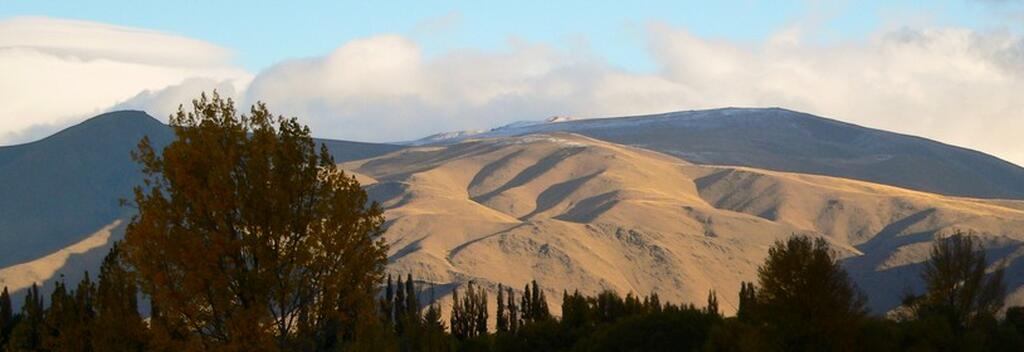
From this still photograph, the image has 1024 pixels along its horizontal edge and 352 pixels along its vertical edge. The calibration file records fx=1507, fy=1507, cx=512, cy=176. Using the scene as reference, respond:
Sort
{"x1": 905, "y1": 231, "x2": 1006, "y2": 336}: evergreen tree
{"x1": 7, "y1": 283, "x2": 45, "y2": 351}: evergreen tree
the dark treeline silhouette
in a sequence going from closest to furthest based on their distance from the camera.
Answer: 1. the dark treeline silhouette
2. {"x1": 7, "y1": 283, "x2": 45, "y2": 351}: evergreen tree
3. {"x1": 905, "y1": 231, "x2": 1006, "y2": 336}: evergreen tree

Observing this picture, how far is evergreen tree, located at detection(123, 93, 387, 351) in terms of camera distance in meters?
32.3

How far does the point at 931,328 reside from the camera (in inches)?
2382

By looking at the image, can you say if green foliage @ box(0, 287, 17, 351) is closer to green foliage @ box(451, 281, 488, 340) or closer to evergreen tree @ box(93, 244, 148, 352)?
evergreen tree @ box(93, 244, 148, 352)

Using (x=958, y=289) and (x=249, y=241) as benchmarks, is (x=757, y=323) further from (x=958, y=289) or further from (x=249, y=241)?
(x=249, y=241)

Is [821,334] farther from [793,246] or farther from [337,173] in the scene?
[337,173]

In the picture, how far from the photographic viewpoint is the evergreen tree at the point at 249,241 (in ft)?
106

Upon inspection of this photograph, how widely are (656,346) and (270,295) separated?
49.2 meters

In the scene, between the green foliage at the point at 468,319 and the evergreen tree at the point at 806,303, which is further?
the green foliage at the point at 468,319

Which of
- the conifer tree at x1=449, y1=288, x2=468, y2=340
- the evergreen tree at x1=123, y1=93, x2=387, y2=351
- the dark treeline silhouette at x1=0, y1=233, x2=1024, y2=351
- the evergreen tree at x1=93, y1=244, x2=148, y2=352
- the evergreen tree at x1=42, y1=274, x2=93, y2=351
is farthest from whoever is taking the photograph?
the conifer tree at x1=449, y1=288, x2=468, y2=340

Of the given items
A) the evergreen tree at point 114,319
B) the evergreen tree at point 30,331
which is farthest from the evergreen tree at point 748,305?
the evergreen tree at point 30,331

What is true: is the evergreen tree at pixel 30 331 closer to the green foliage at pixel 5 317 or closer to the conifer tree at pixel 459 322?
the green foliage at pixel 5 317

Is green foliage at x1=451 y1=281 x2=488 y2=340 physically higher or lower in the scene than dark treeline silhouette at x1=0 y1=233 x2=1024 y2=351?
lower

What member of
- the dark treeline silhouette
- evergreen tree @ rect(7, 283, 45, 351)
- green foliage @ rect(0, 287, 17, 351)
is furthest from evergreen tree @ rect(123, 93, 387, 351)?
green foliage @ rect(0, 287, 17, 351)

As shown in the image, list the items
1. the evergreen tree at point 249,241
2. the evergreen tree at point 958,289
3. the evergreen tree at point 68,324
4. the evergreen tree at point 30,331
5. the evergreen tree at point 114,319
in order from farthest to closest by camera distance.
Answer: the evergreen tree at point 958,289
the evergreen tree at point 30,331
the evergreen tree at point 68,324
the evergreen tree at point 114,319
the evergreen tree at point 249,241
